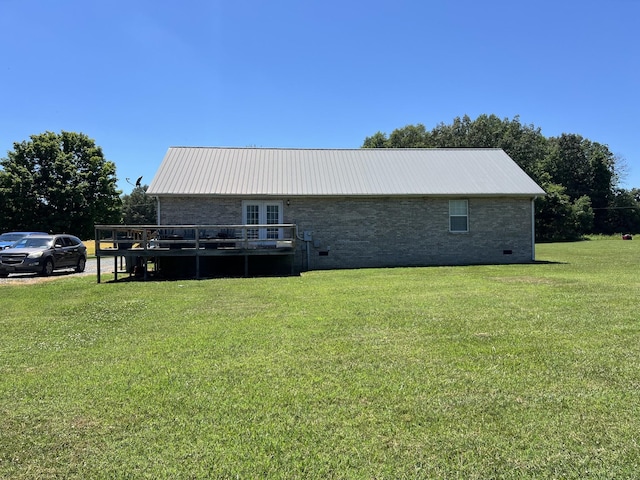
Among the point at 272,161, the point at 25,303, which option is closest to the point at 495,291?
the point at 25,303

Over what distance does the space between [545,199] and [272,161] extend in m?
35.7

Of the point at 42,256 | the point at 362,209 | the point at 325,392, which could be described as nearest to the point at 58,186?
the point at 42,256

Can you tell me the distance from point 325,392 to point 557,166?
64.4 m

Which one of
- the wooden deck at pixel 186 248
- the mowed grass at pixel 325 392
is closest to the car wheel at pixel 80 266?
the wooden deck at pixel 186 248

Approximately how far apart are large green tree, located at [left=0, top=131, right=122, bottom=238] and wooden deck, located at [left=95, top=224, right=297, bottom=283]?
18.6m

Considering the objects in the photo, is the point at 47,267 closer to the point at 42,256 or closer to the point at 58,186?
the point at 42,256

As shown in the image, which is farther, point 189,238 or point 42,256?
point 189,238

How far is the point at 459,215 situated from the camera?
1894cm

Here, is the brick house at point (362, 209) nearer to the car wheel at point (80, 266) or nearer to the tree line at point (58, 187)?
the car wheel at point (80, 266)

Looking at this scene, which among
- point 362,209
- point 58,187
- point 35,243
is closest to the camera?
point 35,243

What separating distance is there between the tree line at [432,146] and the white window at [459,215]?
2611cm

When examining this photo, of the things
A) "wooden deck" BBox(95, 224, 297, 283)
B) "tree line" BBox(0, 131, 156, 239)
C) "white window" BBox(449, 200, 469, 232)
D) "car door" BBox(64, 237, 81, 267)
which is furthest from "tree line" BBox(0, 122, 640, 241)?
"white window" BBox(449, 200, 469, 232)

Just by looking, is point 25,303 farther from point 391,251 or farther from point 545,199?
point 545,199

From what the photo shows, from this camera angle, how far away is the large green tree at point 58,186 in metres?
32.0
